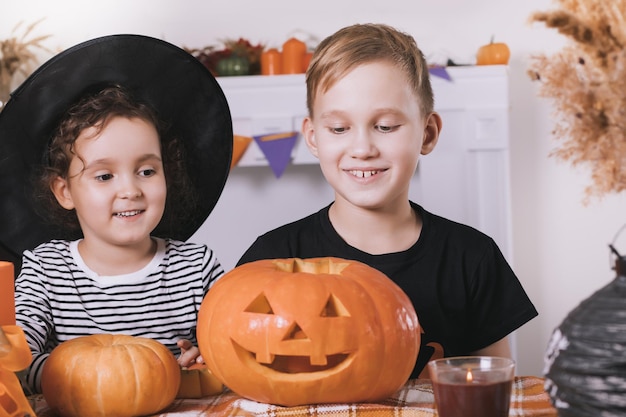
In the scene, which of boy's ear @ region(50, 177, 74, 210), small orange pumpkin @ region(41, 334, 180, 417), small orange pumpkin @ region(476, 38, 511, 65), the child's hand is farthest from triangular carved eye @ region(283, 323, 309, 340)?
small orange pumpkin @ region(476, 38, 511, 65)

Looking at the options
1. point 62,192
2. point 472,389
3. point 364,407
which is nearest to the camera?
point 472,389

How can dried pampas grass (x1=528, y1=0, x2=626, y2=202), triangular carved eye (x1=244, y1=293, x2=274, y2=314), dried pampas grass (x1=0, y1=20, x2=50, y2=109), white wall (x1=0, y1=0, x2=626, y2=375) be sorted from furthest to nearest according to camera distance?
white wall (x1=0, y1=0, x2=626, y2=375), dried pampas grass (x1=0, y1=20, x2=50, y2=109), triangular carved eye (x1=244, y1=293, x2=274, y2=314), dried pampas grass (x1=528, y1=0, x2=626, y2=202)

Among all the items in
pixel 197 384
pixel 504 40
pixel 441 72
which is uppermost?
pixel 504 40

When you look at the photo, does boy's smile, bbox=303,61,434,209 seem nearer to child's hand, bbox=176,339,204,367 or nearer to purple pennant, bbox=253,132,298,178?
child's hand, bbox=176,339,204,367

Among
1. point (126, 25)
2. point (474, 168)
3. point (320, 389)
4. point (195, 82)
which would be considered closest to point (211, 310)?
point (320, 389)

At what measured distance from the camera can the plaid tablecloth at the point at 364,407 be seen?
0.86 m

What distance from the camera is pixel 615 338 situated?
0.66m

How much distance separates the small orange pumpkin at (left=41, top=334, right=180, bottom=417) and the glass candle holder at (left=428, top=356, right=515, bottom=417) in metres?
0.33

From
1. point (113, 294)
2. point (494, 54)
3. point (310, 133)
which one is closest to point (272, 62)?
point (494, 54)

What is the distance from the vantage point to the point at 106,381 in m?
0.91

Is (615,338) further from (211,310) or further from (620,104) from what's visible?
(211,310)

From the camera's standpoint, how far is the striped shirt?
1.35 meters

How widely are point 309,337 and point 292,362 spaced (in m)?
0.07

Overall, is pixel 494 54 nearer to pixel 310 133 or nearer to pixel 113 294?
pixel 310 133
